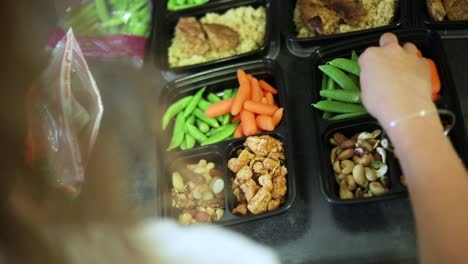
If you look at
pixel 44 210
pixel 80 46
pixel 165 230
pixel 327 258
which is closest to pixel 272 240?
pixel 327 258

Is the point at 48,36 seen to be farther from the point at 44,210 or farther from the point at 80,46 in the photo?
the point at 44,210

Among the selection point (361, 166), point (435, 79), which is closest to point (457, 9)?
point (435, 79)

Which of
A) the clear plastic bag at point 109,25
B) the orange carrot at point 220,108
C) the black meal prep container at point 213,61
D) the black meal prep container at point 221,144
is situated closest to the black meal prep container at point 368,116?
the black meal prep container at point 221,144

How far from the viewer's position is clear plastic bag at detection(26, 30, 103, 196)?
1186 millimetres

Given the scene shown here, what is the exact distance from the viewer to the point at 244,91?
1.69 meters

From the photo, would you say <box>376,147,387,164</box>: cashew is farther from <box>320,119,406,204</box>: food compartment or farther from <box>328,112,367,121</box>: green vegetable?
<box>328,112,367,121</box>: green vegetable

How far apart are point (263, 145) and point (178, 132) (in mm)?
387

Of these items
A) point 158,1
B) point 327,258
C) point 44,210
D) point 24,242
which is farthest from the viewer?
point 158,1

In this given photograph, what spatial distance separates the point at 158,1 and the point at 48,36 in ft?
2.67

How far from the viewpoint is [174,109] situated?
5.84 ft

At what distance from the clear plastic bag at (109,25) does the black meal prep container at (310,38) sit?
0.62 metres

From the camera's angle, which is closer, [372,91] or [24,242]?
[24,242]

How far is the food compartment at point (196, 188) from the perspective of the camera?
1.53 meters

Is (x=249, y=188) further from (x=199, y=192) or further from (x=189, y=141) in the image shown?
(x=189, y=141)
